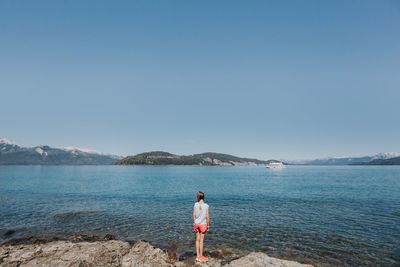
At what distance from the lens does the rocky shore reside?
44.9 ft

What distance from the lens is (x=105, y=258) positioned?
14.2 m

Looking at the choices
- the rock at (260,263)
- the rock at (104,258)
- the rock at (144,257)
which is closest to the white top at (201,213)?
the rock at (104,258)

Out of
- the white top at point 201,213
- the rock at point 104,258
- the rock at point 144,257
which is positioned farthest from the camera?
the white top at point 201,213

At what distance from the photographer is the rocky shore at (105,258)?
13.7 metres

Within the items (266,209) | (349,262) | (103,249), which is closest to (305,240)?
(349,262)

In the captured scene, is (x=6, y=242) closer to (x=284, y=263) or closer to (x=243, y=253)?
(x=243, y=253)

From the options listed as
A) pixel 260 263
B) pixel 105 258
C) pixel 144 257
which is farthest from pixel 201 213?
pixel 105 258

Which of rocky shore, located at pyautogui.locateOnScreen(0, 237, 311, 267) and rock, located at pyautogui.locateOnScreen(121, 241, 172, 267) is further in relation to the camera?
rock, located at pyautogui.locateOnScreen(121, 241, 172, 267)

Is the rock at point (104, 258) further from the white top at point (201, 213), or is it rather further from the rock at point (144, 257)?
the white top at point (201, 213)

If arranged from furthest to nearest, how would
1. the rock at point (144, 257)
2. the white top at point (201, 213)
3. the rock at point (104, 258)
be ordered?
1. the white top at point (201, 213)
2. the rock at point (144, 257)
3. the rock at point (104, 258)

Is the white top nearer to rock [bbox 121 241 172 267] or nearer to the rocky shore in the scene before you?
the rocky shore

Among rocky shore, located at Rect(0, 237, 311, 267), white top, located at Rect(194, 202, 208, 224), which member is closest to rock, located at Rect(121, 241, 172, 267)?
rocky shore, located at Rect(0, 237, 311, 267)

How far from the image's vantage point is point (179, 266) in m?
14.3

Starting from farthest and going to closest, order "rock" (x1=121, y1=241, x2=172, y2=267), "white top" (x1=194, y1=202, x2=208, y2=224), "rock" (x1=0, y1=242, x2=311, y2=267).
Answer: "white top" (x1=194, y1=202, x2=208, y2=224) < "rock" (x1=121, y1=241, x2=172, y2=267) < "rock" (x1=0, y1=242, x2=311, y2=267)
